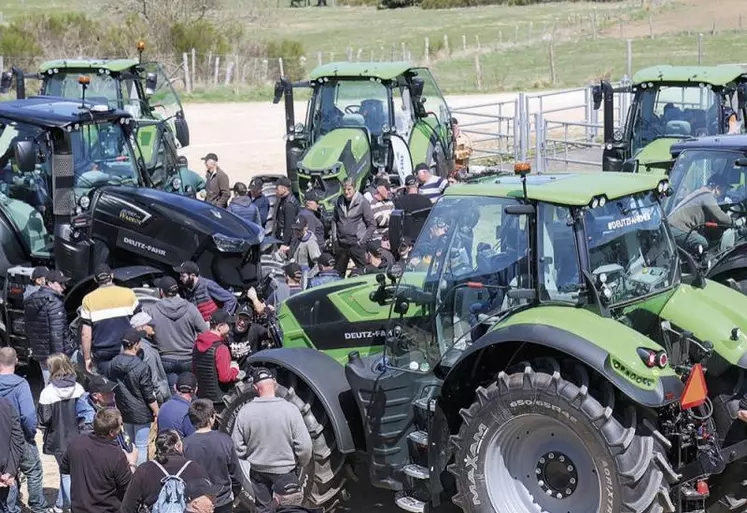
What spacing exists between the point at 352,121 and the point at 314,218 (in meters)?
3.47

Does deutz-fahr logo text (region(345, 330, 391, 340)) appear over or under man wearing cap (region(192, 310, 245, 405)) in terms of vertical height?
over

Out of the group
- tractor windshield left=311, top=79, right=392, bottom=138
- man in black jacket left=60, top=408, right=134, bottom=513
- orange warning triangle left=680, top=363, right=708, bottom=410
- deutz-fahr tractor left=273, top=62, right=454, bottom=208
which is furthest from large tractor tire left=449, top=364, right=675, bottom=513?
tractor windshield left=311, top=79, right=392, bottom=138

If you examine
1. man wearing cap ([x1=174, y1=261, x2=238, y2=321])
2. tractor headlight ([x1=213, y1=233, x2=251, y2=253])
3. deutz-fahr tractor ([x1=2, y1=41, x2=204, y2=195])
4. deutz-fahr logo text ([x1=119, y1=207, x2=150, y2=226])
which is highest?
deutz-fahr tractor ([x1=2, y1=41, x2=204, y2=195])

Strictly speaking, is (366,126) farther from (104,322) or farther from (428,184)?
(104,322)

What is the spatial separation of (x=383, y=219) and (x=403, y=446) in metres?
7.13

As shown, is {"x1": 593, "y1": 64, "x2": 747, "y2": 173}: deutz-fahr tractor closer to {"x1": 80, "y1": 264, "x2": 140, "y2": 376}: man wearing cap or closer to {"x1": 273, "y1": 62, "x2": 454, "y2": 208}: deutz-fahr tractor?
{"x1": 273, "y1": 62, "x2": 454, "y2": 208}: deutz-fahr tractor

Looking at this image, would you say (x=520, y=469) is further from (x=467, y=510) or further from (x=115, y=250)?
(x=115, y=250)

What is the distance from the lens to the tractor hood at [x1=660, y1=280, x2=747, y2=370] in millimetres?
6973

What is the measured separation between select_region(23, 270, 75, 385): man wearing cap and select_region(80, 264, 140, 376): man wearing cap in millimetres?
424

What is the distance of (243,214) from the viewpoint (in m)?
14.8

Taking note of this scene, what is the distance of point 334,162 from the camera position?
16344 mm

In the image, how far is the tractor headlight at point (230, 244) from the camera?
37.5ft

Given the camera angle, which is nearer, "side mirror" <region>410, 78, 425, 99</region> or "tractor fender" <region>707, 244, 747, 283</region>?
"tractor fender" <region>707, 244, 747, 283</region>

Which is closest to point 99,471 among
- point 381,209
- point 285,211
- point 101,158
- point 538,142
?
point 101,158
